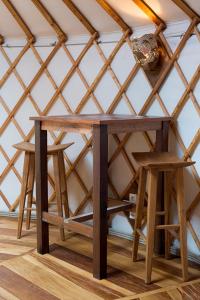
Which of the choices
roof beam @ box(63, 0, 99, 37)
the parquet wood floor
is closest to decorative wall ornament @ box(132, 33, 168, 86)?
roof beam @ box(63, 0, 99, 37)

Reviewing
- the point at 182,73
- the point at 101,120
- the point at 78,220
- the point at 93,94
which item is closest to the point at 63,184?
the point at 78,220

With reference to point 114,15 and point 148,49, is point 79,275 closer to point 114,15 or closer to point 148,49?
point 148,49

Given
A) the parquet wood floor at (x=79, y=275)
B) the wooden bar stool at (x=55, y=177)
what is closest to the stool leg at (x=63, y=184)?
the wooden bar stool at (x=55, y=177)

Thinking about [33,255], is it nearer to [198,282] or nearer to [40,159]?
[40,159]

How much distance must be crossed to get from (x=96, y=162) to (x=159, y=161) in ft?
1.08

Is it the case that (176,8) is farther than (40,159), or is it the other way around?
(40,159)

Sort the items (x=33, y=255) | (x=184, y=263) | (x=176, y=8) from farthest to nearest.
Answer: (x=33, y=255)
(x=176, y=8)
(x=184, y=263)

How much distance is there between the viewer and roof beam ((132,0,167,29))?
240cm

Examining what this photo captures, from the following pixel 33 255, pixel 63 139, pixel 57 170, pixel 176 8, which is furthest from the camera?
pixel 63 139

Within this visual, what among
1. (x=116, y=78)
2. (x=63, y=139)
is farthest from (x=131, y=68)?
(x=63, y=139)

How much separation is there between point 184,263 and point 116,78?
4.29 feet

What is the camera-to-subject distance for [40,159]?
2.52m

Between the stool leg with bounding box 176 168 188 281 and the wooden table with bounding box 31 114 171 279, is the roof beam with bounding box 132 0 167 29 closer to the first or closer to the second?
the wooden table with bounding box 31 114 171 279

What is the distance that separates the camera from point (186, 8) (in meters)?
2.25
